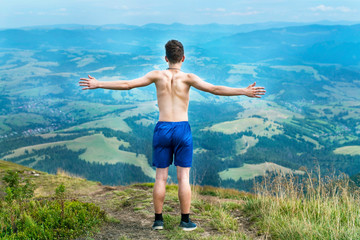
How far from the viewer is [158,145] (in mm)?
5895

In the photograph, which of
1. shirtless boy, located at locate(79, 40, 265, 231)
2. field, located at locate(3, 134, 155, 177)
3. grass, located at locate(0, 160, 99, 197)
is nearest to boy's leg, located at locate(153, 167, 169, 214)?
shirtless boy, located at locate(79, 40, 265, 231)

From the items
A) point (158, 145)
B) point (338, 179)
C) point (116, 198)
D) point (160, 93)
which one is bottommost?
point (116, 198)

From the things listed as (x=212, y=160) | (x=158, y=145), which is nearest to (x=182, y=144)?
(x=158, y=145)

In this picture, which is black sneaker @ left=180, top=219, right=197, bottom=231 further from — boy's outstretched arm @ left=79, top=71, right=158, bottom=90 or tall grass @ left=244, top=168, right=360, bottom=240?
boy's outstretched arm @ left=79, top=71, right=158, bottom=90

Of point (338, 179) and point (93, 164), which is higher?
point (338, 179)

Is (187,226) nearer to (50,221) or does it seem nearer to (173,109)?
(173,109)

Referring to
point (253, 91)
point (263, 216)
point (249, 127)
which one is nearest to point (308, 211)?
point (263, 216)

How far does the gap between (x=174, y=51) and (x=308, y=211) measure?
4.40 m

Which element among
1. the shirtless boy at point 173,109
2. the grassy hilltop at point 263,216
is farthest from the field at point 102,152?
the shirtless boy at point 173,109

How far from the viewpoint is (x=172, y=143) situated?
19.3 feet

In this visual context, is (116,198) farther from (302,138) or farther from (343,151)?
(302,138)

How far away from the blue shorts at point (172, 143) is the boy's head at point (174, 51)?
1182 mm

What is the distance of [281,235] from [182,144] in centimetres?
236

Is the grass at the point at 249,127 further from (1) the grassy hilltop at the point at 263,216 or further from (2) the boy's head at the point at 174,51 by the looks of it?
(2) the boy's head at the point at 174,51
